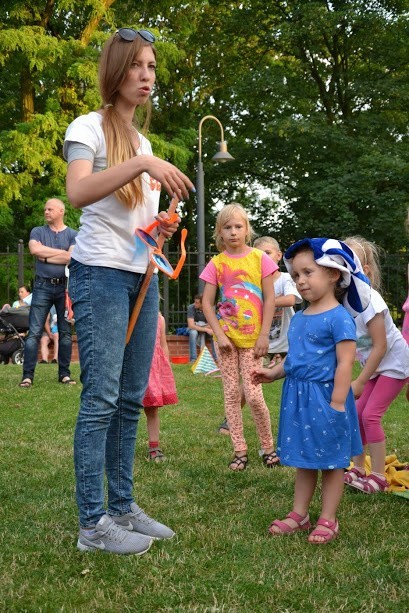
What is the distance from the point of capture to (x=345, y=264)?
3773 millimetres

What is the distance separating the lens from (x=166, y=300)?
17125 millimetres

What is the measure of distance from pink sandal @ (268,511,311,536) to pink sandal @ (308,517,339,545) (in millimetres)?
114

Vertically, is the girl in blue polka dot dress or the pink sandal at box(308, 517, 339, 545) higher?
the girl in blue polka dot dress

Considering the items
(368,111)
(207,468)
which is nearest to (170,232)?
(207,468)

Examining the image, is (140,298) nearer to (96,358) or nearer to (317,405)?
(96,358)

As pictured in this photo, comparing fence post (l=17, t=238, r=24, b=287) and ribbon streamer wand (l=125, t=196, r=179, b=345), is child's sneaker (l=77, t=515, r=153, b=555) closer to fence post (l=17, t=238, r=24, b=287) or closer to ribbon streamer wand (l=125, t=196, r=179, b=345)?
ribbon streamer wand (l=125, t=196, r=179, b=345)

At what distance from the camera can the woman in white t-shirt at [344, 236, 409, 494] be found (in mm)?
4496

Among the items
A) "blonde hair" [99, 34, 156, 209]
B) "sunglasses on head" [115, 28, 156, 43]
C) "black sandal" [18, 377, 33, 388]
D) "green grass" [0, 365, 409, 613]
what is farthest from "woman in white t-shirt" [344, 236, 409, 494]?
"black sandal" [18, 377, 33, 388]

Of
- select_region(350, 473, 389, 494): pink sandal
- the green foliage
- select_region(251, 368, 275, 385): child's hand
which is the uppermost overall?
the green foliage

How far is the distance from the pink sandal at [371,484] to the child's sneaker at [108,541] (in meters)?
1.60

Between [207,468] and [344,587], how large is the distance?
226cm

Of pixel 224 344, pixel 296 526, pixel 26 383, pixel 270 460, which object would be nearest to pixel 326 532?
pixel 296 526

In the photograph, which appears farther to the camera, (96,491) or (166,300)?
(166,300)

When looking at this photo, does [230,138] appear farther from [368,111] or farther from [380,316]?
[380,316]
